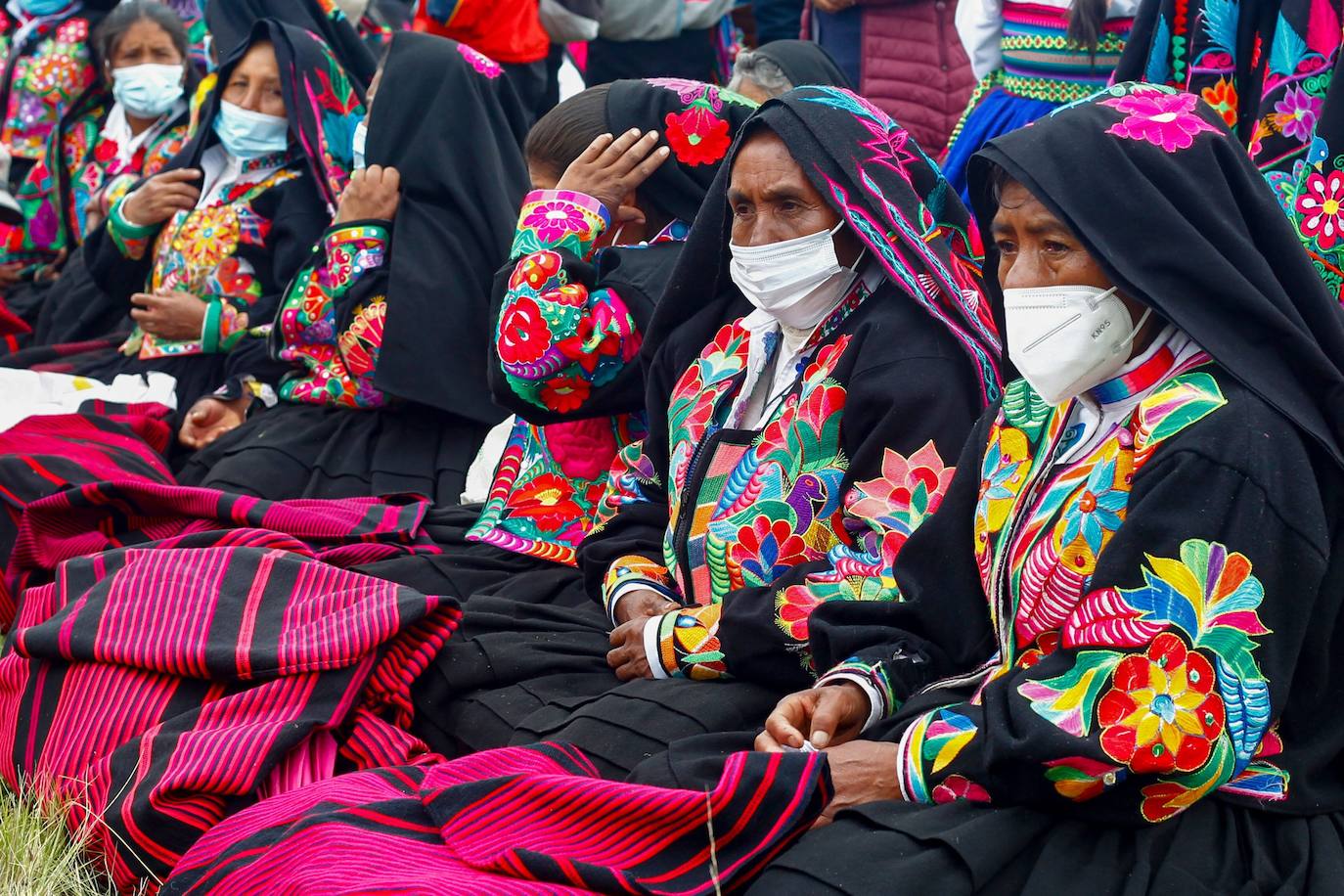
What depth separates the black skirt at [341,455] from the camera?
15.0 feet

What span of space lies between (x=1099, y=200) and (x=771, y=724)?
936mm

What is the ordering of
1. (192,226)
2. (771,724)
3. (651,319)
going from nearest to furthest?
1. (771,724)
2. (651,319)
3. (192,226)

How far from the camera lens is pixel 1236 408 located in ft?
7.20

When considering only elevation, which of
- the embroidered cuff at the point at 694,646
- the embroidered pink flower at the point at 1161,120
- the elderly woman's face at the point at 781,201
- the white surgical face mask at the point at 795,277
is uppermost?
the embroidered pink flower at the point at 1161,120

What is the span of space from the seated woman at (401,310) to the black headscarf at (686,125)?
0.99m

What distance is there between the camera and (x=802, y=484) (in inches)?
117

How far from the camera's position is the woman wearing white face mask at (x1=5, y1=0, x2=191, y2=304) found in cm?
686

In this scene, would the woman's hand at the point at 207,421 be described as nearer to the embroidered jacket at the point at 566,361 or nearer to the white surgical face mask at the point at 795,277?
the embroidered jacket at the point at 566,361

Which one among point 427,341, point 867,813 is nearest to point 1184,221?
point 867,813

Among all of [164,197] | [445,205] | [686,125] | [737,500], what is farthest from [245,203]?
[737,500]

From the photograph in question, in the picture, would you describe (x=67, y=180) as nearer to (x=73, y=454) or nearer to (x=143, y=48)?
(x=143, y=48)

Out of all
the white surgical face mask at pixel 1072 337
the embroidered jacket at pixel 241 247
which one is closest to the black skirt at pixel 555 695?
the white surgical face mask at pixel 1072 337

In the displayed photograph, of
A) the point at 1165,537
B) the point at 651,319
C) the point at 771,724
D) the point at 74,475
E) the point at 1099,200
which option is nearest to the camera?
the point at 1165,537

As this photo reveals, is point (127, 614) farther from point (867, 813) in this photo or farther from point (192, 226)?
point (192, 226)
